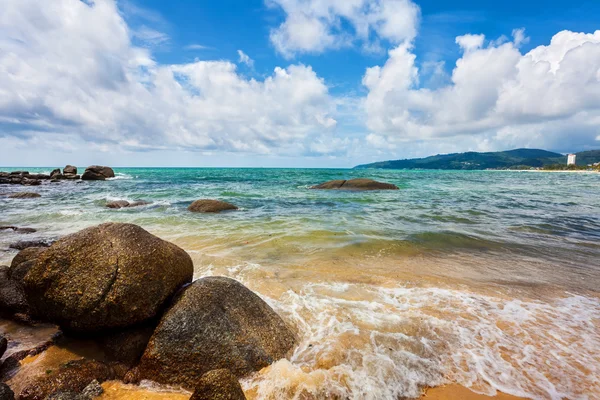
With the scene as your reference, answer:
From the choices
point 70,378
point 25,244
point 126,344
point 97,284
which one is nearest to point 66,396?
point 70,378

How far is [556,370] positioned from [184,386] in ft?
15.6

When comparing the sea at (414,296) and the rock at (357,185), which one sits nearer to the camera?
the sea at (414,296)

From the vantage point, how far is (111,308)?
3744 mm

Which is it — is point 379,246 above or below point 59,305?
below

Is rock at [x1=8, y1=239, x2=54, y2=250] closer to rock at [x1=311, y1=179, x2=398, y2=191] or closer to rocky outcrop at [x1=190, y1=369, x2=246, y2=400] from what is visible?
rocky outcrop at [x1=190, y1=369, x2=246, y2=400]

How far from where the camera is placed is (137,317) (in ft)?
12.8

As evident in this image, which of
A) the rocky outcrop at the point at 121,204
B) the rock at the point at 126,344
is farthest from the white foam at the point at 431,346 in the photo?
the rocky outcrop at the point at 121,204

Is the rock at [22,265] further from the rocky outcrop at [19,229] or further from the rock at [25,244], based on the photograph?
the rocky outcrop at [19,229]

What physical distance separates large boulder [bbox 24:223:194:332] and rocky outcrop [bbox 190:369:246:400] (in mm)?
1658

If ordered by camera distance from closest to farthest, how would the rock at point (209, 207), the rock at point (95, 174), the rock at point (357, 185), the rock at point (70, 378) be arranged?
the rock at point (70, 378)
the rock at point (209, 207)
the rock at point (357, 185)
the rock at point (95, 174)

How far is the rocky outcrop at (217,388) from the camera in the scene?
2.75m

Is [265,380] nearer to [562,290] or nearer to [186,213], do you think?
[562,290]

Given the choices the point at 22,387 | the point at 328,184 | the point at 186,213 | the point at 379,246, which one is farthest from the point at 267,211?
the point at 328,184

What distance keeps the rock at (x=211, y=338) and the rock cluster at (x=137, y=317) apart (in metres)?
0.01
